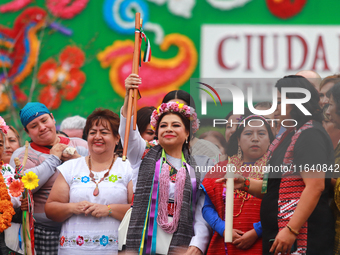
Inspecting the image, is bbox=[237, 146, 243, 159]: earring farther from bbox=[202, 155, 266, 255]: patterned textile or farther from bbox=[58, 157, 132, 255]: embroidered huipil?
bbox=[58, 157, 132, 255]: embroidered huipil

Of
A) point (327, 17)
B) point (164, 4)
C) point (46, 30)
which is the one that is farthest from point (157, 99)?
point (327, 17)

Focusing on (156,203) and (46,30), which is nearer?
(156,203)

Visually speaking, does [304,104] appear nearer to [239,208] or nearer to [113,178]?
[239,208]

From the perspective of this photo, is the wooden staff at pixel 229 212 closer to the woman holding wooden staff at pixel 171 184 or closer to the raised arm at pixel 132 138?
the woman holding wooden staff at pixel 171 184

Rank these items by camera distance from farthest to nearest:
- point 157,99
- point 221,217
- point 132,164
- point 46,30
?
point 46,30 → point 157,99 → point 132,164 → point 221,217

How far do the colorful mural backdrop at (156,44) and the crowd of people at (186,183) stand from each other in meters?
5.78

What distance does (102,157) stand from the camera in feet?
12.8

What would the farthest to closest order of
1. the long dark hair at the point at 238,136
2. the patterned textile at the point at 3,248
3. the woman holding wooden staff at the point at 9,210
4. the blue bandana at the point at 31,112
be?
the blue bandana at the point at 31,112
the patterned textile at the point at 3,248
the woman holding wooden staff at the point at 9,210
the long dark hair at the point at 238,136

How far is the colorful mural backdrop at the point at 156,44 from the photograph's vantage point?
991 centimetres

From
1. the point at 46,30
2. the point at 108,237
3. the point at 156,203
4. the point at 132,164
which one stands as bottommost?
the point at 108,237

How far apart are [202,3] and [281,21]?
1639 millimetres

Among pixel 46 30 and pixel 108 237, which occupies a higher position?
pixel 46 30

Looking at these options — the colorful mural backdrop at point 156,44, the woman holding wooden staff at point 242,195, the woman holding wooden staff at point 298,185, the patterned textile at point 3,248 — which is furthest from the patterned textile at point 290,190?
the colorful mural backdrop at point 156,44

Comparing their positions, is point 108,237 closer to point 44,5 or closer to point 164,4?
point 164,4
